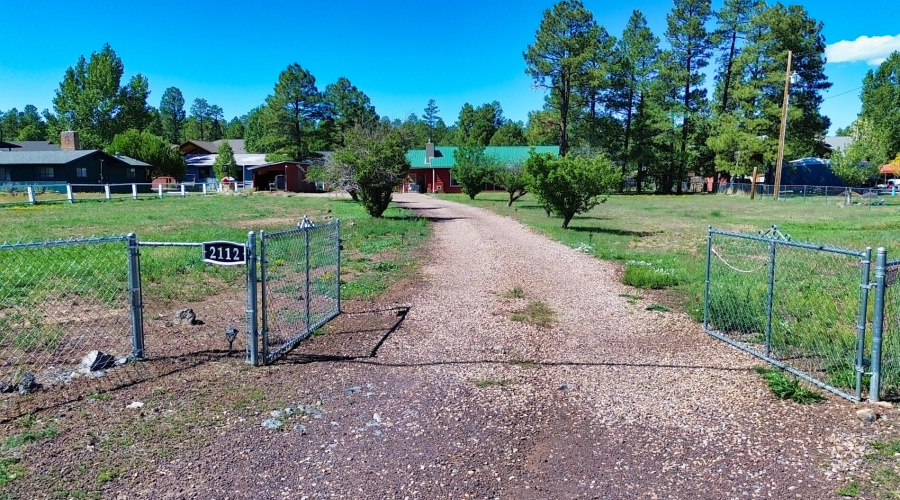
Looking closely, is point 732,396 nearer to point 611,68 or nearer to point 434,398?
point 434,398

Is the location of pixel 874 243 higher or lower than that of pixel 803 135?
lower

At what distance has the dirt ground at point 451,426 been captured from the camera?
3621mm

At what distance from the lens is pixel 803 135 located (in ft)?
172

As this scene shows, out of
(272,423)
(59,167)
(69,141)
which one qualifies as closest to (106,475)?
(272,423)

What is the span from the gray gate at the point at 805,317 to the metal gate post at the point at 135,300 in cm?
585

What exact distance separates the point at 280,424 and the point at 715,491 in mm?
2937

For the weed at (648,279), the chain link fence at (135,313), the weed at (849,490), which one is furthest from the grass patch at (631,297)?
the weed at (849,490)

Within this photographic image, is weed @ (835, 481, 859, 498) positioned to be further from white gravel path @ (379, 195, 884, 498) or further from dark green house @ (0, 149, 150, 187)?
dark green house @ (0, 149, 150, 187)

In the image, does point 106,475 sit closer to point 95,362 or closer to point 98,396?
point 98,396

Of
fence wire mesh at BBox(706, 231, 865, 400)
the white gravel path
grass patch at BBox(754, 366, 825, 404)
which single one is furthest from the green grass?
grass patch at BBox(754, 366, 825, 404)

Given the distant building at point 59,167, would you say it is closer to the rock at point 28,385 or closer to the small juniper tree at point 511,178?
the small juniper tree at point 511,178

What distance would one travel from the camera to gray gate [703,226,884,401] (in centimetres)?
484

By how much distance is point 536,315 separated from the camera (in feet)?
26.1

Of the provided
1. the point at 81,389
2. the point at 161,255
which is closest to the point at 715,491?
the point at 81,389
